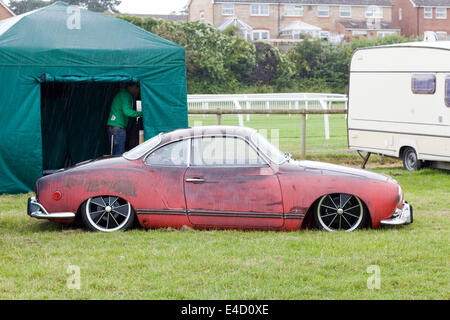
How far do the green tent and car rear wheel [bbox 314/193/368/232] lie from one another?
5.37m

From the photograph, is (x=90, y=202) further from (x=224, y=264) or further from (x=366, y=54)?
(x=366, y=54)

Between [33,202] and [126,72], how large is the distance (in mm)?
4601

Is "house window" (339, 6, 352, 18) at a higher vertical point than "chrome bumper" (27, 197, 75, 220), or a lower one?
higher

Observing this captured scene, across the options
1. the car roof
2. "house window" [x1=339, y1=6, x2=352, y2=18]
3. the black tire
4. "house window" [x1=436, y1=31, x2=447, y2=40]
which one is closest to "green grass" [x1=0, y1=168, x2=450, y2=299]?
the car roof

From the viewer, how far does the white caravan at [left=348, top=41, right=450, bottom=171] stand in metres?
14.3

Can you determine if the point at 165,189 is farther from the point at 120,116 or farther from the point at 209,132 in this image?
the point at 120,116

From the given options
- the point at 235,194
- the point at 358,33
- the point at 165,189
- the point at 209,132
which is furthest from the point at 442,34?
the point at 165,189

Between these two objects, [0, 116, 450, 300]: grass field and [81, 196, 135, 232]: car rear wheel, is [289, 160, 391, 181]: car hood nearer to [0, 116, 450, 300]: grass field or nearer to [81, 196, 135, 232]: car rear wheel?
[0, 116, 450, 300]: grass field

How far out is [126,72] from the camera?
1309 centimetres

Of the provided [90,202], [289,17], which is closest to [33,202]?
[90,202]

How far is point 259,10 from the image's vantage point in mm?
63000

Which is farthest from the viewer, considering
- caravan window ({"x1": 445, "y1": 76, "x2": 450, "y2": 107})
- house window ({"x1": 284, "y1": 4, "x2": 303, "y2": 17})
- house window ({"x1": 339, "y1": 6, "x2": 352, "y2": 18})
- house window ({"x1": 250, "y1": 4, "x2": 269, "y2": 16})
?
house window ({"x1": 339, "y1": 6, "x2": 352, "y2": 18})

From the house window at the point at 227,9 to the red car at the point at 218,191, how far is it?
54.4 meters

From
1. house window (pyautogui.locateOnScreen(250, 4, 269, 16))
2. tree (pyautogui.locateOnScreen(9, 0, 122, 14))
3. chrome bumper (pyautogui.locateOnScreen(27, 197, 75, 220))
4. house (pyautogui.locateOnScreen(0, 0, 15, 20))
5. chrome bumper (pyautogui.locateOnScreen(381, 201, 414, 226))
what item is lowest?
chrome bumper (pyautogui.locateOnScreen(381, 201, 414, 226))
